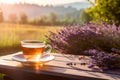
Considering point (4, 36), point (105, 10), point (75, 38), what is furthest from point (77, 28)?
point (4, 36)

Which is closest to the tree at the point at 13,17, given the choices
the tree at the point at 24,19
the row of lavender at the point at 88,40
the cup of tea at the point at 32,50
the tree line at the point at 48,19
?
the tree line at the point at 48,19

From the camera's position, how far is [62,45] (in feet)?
9.66

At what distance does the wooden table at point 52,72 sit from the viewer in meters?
1.79

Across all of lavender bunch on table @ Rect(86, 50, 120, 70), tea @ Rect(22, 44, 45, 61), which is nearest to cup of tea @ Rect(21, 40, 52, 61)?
tea @ Rect(22, 44, 45, 61)

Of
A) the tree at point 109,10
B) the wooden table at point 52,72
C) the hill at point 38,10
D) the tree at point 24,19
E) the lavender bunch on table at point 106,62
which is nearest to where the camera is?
the wooden table at point 52,72

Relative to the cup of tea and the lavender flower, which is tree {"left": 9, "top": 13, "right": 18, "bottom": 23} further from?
the cup of tea

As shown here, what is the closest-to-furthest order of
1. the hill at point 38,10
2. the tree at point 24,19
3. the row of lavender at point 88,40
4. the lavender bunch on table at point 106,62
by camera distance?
the lavender bunch on table at point 106,62, the row of lavender at point 88,40, the hill at point 38,10, the tree at point 24,19

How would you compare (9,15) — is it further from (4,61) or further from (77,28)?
(4,61)

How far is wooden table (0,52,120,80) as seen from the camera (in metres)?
1.79

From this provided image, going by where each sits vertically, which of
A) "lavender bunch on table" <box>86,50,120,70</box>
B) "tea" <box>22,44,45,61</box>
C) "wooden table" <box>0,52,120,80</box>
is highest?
"tea" <box>22,44,45,61</box>

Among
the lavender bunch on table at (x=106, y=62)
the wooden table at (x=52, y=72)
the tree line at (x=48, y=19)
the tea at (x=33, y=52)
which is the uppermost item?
the tree line at (x=48, y=19)

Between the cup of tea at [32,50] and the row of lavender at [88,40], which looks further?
the row of lavender at [88,40]

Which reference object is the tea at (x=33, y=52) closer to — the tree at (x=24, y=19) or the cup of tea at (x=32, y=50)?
the cup of tea at (x=32, y=50)

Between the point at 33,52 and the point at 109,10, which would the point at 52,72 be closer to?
the point at 33,52
